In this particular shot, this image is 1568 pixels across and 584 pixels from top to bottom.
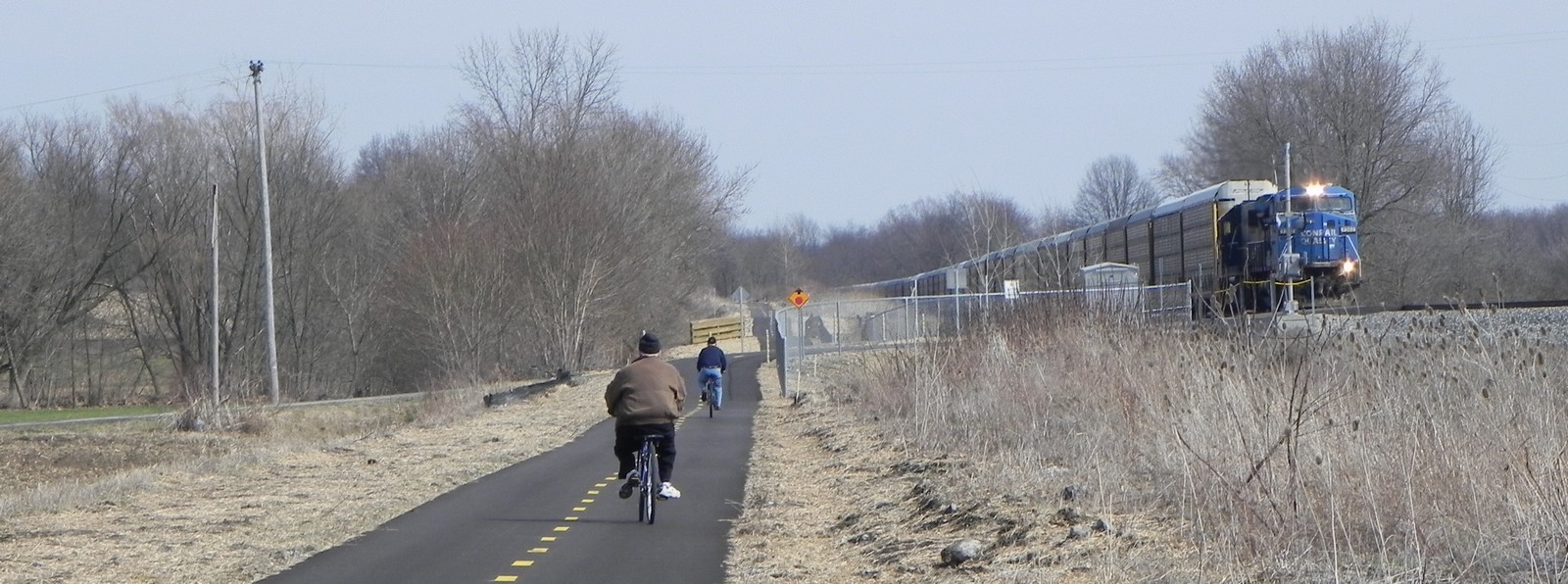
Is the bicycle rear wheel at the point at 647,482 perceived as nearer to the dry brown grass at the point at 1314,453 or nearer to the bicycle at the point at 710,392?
the dry brown grass at the point at 1314,453

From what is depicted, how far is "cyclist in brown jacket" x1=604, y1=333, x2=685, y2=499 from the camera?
1316cm

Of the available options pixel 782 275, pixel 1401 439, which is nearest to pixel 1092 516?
pixel 1401 439

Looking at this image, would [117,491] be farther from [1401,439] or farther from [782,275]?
[782,275]

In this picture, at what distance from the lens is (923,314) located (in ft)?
104

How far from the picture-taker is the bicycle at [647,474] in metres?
12.9

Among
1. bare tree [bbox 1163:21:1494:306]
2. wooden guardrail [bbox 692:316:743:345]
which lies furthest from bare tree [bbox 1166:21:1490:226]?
wooden guardrail [bbox 692:316:743:345]

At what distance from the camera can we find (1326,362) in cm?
1170

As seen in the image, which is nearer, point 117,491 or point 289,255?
point 117,491

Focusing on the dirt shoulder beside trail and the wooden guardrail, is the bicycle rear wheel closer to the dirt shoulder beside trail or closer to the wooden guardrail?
the dirt shoulder beside trail

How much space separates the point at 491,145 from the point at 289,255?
33.7 ft

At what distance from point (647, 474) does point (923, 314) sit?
19.4 m

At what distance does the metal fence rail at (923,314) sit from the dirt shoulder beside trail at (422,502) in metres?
2.84

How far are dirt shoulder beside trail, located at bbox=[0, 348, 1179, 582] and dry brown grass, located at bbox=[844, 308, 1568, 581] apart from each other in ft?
1.95

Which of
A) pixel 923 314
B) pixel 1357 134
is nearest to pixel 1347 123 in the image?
pixel 1357 134
